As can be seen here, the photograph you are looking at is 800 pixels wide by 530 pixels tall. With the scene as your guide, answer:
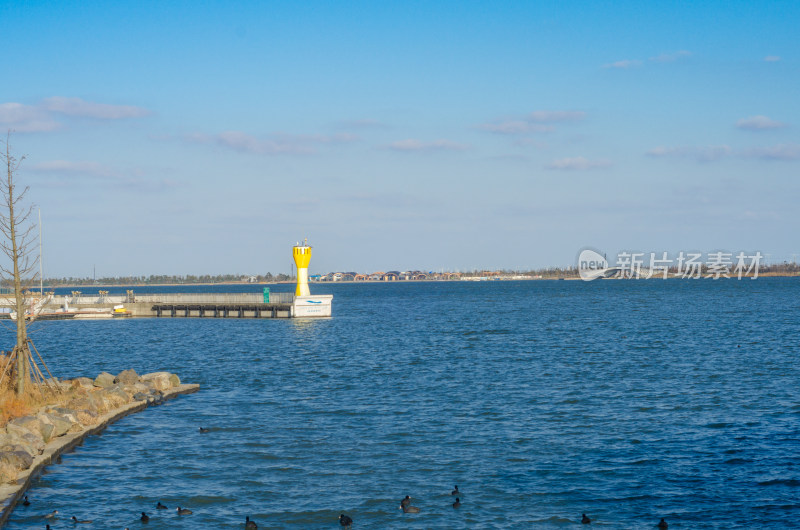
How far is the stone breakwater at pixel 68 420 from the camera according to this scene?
1805 centimetres

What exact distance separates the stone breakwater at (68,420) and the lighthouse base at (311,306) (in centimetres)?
4503

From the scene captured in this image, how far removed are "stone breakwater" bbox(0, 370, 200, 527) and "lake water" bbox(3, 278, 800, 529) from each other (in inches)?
19.3

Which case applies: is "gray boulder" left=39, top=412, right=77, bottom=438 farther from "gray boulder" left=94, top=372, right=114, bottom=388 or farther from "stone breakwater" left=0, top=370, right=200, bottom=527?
"gray boulder" left=94, top=372, right=114, bottom=388

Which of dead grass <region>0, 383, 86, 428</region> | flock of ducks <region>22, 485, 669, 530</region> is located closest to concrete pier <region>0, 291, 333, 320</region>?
dead grass <region>0, 383, 86, 428</region>

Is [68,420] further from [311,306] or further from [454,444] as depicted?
[311,306]

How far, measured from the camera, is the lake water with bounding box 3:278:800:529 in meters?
16.4

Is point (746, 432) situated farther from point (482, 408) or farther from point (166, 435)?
→ point (166, 435)

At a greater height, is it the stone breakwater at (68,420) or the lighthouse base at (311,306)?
the lighthouse base at (311,306)

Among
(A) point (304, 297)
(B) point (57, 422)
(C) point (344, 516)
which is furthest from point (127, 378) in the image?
(A) point (304, 297)

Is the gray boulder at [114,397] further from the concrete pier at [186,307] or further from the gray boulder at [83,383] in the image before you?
the concrete pier at [186,307]

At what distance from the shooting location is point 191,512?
1642cm

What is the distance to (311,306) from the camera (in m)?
79.8

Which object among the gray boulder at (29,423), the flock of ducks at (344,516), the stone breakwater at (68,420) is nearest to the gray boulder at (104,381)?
the stone breakwater at (68,420)

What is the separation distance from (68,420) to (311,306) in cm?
5651
